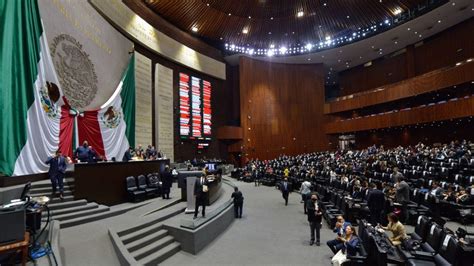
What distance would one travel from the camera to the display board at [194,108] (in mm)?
21578

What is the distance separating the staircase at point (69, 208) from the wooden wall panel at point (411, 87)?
21547mm

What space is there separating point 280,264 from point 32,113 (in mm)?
8162

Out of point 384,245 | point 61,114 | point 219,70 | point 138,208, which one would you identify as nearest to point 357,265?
point 384,245

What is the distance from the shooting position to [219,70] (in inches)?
1018

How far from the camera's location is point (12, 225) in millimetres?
3693

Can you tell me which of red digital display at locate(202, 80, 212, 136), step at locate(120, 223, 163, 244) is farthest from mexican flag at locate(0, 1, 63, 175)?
red digital display at locate(202, 80, 212, 136)

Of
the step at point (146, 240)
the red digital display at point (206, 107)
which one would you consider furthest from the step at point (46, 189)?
the red digital display at point (206, 107)

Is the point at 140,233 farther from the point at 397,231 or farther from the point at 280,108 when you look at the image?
the point at 280,108

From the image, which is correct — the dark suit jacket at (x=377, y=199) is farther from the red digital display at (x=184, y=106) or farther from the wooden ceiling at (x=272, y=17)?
the wooden ceiling at (x=272, y=17)

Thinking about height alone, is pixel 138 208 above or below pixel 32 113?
below

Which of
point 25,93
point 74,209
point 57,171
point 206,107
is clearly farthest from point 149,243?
point 206,107

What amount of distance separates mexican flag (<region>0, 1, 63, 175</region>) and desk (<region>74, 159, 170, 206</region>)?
151 centimetres

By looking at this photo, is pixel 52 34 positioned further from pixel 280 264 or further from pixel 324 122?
pixel 324 122

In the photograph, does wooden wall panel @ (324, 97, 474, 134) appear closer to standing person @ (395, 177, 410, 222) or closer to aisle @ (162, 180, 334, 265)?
standing person @ (395, 177, 410, 222)
